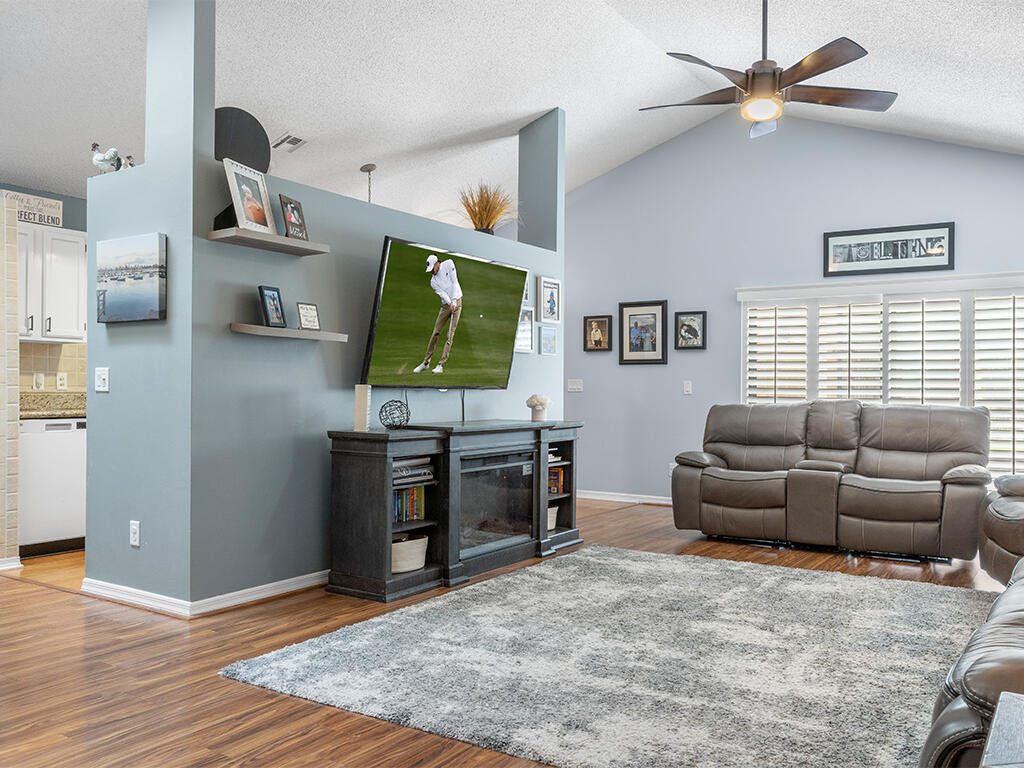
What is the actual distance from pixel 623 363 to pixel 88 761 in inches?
234

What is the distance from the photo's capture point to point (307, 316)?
398cm

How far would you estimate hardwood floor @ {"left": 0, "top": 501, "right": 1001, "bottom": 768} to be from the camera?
7.21ft

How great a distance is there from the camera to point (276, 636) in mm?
3266

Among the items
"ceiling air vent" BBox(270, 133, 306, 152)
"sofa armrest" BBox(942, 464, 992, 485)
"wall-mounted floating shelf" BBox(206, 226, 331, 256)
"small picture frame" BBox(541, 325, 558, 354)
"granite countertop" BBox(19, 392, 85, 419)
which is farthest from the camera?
"small picture frame" BBox(541, 325, 558, 354)

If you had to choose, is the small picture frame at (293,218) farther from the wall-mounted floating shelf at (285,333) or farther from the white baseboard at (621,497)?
the white baseboard at (621,497)

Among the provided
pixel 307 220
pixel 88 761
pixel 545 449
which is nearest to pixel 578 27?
pixel 307 220

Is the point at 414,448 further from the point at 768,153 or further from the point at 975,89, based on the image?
the point at 768,153

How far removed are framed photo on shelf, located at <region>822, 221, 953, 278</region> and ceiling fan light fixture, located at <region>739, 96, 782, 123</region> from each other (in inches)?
119

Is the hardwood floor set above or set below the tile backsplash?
below

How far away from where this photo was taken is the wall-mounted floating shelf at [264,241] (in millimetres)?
3498

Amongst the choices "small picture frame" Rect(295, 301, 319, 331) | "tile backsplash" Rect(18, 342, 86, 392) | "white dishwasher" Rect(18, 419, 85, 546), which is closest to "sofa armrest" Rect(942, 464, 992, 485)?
"small picture frame" Rect(295, 301, 319, 331)

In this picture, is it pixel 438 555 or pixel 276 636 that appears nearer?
pixel 276 636

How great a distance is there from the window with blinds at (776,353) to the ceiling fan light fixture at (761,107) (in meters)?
3.18

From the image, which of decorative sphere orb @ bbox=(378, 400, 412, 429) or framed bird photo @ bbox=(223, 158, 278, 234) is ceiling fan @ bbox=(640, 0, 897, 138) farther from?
decorative sphere orb @ bbox=(378, 400, 412, 429)
